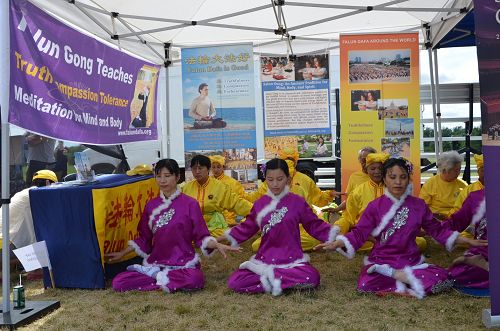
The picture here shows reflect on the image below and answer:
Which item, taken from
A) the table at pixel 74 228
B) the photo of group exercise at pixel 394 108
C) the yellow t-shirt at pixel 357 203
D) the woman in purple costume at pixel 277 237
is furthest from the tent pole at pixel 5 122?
the photo of group exercise at pixel 394 108

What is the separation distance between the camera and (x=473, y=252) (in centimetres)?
347

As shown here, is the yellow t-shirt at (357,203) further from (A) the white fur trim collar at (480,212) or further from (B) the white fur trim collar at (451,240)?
(B) the white fur trim collar at (451,240)

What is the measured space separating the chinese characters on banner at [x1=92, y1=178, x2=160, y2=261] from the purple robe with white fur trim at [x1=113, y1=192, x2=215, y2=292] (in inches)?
9.0

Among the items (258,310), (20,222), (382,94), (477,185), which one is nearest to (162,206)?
(258,310)

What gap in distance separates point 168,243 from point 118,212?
0.55 metres

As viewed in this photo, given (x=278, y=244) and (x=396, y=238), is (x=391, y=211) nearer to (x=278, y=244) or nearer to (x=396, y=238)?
(x=396, y=238)

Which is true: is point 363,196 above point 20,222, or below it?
above

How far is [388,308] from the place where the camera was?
303 centimetres

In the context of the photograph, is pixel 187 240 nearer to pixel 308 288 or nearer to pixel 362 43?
pixel 308 288

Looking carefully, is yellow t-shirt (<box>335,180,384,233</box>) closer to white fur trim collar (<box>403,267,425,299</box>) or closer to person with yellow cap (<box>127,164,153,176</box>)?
white fur trim collar (<box>403,267,425,299</box>)

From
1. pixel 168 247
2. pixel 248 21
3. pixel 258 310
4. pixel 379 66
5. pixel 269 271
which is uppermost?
pixel 248 21

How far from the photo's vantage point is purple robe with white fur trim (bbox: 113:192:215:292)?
3568mm

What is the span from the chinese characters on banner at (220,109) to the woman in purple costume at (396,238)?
3127mm

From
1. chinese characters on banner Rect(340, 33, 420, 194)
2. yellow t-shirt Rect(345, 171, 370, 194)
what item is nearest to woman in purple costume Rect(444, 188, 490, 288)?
yellow t-shirt Rect(345, 171, 370, 194)
